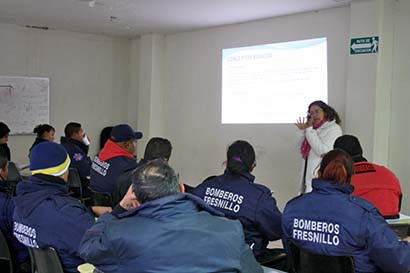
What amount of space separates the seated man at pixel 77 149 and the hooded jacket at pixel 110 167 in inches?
40.6

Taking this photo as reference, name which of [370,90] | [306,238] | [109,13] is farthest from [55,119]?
[306,238]

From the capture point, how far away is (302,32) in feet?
17.5

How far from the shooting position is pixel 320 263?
1979 mm

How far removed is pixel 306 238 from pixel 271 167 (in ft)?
11.8

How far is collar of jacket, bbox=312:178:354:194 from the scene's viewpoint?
211cm

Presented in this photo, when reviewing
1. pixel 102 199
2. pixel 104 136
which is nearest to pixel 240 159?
pixel 102 199

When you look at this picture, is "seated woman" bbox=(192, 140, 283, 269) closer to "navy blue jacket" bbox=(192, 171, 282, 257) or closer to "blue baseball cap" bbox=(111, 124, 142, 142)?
"navy blue jacket" bbox=(192, 171, 282, 257)

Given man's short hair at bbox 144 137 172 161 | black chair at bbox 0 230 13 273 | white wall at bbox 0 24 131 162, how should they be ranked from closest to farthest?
black chair at bbox 0 230 13 273 < man's short hair at bbox 144 137 172 161 < white wall at bbox 0 24 131 162

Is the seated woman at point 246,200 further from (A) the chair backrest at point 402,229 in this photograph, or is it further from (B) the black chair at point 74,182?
(B) the black chair at point 74,182

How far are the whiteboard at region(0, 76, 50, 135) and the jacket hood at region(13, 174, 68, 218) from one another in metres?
4.60

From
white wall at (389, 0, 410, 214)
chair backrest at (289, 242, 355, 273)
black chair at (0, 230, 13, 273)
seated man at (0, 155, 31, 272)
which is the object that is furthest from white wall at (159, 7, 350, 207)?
black chair at (0, 230, 13, 273)

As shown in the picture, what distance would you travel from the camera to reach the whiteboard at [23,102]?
6.36m

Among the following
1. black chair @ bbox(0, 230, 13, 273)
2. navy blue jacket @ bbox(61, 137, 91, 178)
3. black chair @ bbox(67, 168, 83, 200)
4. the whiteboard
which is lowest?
black chair @ bbox(0, 230, 13, 273)

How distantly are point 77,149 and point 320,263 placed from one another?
11.2 ft
